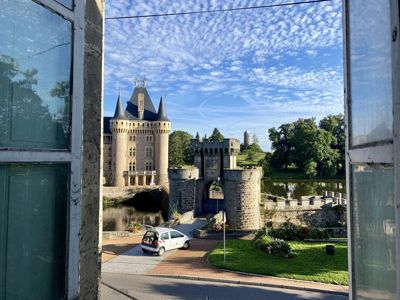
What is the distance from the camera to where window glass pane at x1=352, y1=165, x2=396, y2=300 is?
65.8 inches

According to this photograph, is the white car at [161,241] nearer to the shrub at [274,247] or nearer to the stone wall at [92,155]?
the shrub at [274,247]

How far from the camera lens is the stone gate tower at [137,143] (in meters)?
55.0

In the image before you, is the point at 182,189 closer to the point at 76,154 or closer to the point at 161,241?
the point at 161,241

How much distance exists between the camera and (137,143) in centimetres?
5753

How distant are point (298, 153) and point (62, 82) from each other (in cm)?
5952

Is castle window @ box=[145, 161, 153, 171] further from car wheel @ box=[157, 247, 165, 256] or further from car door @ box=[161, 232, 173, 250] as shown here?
car wheel @ box=[157, 247, 165, 256]

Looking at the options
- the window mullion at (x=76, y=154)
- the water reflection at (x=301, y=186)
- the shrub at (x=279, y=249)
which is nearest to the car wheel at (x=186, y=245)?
the shrub at (x=279, y=249)

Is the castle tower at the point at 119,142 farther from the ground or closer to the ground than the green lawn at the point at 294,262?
farther from the ground

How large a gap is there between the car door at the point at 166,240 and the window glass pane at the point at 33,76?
15.1 metres

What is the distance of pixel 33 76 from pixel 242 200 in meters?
21.9

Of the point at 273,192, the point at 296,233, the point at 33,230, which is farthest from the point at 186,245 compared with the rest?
the point at 273,192

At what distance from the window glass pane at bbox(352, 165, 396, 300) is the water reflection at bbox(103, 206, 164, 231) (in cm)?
3327

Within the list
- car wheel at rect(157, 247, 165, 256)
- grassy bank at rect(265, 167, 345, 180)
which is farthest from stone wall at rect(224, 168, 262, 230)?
grassy bank at rect(265, 167, 345, 180)

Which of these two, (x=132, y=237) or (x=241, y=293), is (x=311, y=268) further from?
(x=132, y=237)
